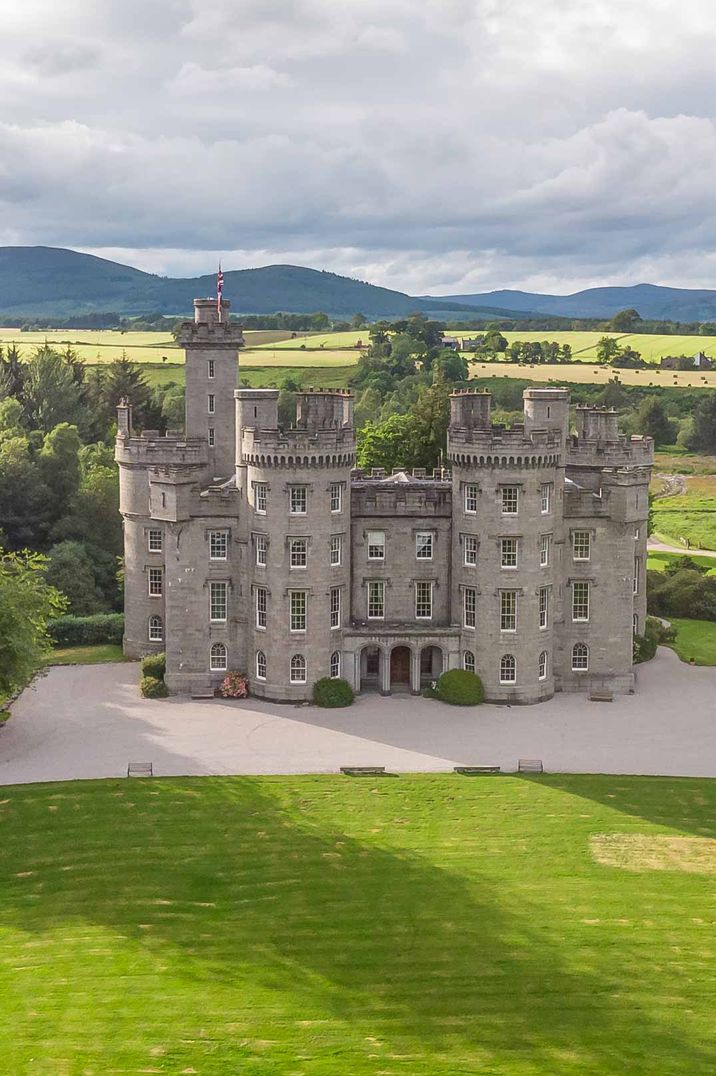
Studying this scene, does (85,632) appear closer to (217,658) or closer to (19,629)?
(217,658)

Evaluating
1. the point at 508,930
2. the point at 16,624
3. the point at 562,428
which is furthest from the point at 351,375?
the point at 508,930

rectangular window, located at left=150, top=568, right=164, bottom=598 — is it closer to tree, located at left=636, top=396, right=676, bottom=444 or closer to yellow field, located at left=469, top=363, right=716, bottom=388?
tree, located at left=636, top=396, right=676, bottom=444

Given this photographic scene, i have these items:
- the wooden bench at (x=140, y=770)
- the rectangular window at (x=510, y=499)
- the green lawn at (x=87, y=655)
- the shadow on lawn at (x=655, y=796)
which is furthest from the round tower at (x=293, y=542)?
the shadow on lawn at (x=655, y=796)

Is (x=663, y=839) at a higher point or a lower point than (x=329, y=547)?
lower

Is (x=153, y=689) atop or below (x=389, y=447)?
below

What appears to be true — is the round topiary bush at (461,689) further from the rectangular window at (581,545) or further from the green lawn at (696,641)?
the green lawn at (696,641)

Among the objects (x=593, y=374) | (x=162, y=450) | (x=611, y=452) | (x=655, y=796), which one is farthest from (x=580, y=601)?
(x=593, y=374)

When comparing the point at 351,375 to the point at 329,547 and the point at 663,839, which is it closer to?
the point at 329,547
